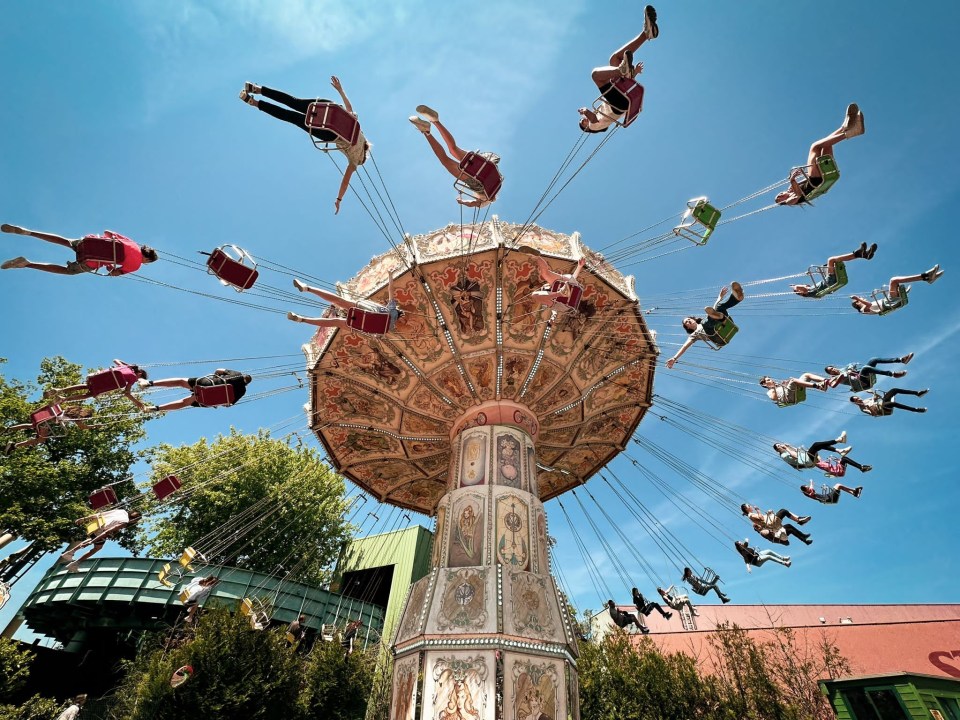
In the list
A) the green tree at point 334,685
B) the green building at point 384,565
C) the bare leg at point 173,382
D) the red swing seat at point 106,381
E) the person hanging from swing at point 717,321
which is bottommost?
the green tree at point 334,685

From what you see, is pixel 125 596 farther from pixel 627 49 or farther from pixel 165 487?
pixel 627 49

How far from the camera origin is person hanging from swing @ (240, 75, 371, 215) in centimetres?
650

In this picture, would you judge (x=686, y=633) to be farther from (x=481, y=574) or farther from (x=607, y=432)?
(x=481, y=574)

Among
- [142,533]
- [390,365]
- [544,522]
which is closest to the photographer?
[544,522]

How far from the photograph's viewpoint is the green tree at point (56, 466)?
1650 cm

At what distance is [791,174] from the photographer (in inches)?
321

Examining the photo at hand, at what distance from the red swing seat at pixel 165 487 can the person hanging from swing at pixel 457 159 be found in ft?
29.6

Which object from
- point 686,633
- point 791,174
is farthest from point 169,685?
point 686,633

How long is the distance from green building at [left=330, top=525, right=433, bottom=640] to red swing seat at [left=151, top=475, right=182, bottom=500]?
12.6 meters

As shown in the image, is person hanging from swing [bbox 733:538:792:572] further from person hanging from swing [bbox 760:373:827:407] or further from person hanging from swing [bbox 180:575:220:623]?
person hanging from swing [bbox 180:575:220:623]

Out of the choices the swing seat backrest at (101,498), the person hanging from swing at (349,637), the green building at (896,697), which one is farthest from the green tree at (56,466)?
the green building at (896,697)

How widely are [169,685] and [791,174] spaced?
16.1 meters

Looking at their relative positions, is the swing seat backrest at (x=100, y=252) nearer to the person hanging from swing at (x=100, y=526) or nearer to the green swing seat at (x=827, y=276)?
the person hanging from swing at (x=100, y=526)

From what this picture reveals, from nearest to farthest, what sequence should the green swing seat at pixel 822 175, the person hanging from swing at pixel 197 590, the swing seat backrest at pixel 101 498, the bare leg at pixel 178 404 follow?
the green swing seat at pixel 822 175 < the bare leg at pixel 178 404 < the swing seat backrest at pixel 101 498 < the person hanging from swing at pixel 197 590
